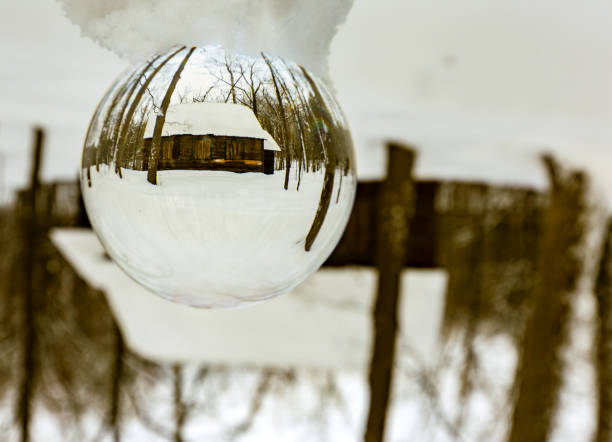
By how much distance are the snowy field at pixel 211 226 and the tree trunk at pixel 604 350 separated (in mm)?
1934

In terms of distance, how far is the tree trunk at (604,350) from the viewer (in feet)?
6.66

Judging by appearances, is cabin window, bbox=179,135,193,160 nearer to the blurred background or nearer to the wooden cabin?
the wooden cabin

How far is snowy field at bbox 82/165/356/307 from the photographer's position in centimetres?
38

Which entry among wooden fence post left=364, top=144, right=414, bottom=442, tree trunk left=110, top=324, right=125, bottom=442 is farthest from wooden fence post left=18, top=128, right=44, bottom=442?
wooden fence post left=364, top=144, right=414, bottom=442

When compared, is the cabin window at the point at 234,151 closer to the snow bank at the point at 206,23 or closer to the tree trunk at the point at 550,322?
the snow bank at the point at 206,23

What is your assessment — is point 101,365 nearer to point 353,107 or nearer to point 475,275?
point 475,275

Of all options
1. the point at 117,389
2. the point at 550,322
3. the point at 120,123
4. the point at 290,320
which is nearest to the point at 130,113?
the point at 120,123

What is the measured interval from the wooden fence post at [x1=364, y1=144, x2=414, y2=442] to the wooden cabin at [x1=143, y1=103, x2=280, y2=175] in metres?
1.48

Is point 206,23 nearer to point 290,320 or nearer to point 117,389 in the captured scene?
point 290,320

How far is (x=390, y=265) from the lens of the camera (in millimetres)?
1873

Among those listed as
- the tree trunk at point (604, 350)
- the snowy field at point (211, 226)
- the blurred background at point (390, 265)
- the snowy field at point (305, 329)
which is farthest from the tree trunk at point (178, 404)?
the snowy field at point (211, 226)

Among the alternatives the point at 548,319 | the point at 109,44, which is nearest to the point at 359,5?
the point at 109,44

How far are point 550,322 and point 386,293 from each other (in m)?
0.59

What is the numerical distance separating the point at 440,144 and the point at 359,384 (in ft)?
10.4
